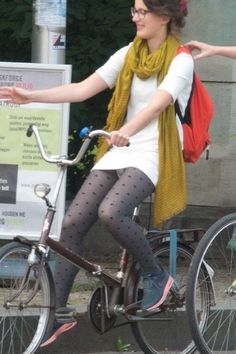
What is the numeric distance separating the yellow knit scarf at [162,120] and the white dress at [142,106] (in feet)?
0.11

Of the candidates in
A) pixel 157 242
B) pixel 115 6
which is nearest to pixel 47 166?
pixel 157 242

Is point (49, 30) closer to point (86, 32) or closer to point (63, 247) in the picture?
point (86, 32)

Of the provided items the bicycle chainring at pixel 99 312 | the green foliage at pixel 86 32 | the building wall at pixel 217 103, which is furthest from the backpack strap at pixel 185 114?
the building wall at pixel 217 103

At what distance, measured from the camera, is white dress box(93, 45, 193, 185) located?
5.09m

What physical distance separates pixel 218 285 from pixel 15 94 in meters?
1.53

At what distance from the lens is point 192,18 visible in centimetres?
755

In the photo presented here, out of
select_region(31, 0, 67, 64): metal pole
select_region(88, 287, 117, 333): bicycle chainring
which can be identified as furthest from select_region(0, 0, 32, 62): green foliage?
select_region(88, 287, 117, 333): bicycle chainring

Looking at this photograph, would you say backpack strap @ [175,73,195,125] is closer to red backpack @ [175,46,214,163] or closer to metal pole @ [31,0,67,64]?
red backpack @ [175,46,214,163]

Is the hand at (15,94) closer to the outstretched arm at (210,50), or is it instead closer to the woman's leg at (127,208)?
the woman's leg at (127,208)

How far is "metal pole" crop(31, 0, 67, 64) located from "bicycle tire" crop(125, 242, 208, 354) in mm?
1529

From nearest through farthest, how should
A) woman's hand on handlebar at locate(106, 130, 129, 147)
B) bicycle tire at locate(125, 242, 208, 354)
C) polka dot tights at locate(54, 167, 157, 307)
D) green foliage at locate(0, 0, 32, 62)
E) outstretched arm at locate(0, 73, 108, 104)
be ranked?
woman's hand on handlebar at locate(106, 130, 129, 147), polka dot tights at locate(54, 167, 157, 307), outstretched arm at locate(0, 73, 108, 104), bicycle tire at locate(125, 242, 208, 354), green foliage at locate(0, 0, 32, 62)

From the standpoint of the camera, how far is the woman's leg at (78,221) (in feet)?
16.9

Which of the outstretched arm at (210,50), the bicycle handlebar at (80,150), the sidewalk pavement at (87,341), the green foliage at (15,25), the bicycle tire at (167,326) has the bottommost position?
the sidewalk pavement at (87,341)

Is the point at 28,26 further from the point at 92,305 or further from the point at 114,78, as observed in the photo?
the point at 92,305
